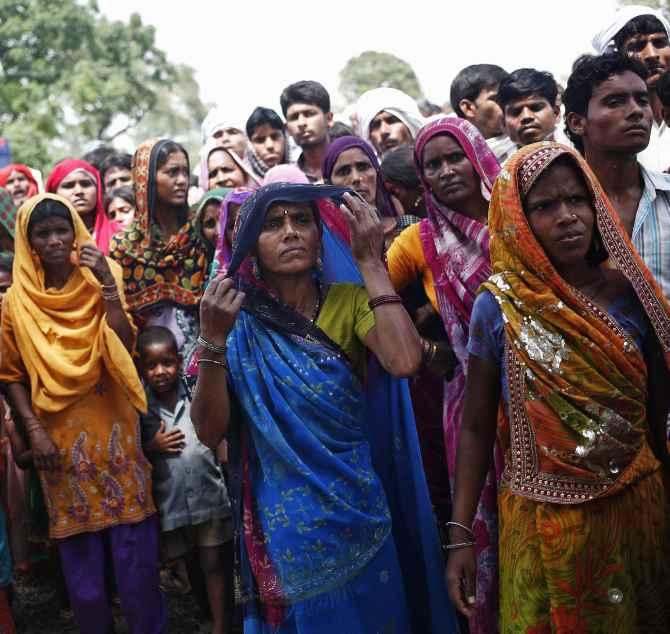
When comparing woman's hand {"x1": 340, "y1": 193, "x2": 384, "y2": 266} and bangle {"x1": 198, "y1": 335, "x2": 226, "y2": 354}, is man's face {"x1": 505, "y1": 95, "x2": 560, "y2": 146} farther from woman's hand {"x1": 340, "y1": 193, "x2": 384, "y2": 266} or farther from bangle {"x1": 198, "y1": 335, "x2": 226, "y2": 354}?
bangle {"x1": 198, "y1": 335, "x2": 226, "y2": 354}

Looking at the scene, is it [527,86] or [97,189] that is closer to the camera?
[527,86]

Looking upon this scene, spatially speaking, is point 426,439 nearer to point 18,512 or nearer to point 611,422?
point 611,422

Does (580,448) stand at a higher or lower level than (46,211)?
lower

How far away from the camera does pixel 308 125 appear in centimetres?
589

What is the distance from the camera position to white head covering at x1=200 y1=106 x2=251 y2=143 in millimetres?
7594

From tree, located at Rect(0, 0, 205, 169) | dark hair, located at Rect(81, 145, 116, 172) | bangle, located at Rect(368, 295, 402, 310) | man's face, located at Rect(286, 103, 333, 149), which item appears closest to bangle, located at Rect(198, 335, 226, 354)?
bangle, located at Rect(368, 295, 402, 310)

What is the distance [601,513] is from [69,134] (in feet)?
106

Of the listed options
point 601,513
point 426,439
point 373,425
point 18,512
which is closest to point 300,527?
point 373,425

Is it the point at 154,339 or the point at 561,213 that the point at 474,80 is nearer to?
the point at 154,339

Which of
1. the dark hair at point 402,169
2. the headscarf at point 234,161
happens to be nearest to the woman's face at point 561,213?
the dark hair at point 402,169

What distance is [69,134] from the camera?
3177 cm

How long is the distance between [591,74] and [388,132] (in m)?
3.15

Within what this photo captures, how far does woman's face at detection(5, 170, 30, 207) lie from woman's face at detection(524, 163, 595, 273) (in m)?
5.45

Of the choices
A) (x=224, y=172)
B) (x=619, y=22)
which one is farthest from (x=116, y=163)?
(x=619, y=22)
